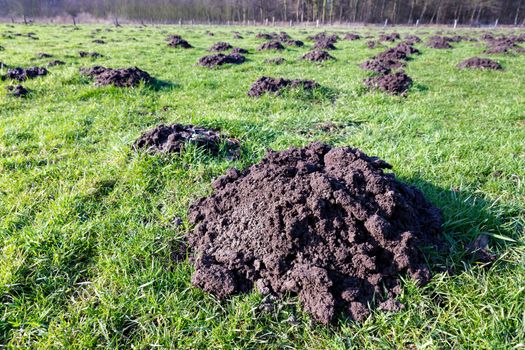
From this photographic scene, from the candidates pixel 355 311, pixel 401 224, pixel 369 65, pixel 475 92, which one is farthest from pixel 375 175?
pixel 369 65

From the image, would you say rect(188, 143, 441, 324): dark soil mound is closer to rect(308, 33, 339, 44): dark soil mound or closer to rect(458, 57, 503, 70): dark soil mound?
rect(458, 57, 503, 70): dark soil mound

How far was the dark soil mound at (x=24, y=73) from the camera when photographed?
7857 mm

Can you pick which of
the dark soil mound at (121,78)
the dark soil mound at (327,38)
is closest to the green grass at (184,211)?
the dark soil mound at (121,78)

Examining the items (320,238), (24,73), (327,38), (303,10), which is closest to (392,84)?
(320,238)

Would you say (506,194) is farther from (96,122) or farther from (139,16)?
(139,16)

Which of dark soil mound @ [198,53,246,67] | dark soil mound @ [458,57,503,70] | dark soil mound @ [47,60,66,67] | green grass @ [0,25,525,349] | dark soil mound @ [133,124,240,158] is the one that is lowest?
green grass @ [0,25,525,349]

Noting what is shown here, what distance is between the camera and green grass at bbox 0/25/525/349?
2.03 metres

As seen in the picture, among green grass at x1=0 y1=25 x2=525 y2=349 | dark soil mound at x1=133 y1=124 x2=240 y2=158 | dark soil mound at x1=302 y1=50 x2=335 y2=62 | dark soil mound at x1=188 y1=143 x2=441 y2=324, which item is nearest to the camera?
green grass at x1=0 y1=25 x2=525 y2=349

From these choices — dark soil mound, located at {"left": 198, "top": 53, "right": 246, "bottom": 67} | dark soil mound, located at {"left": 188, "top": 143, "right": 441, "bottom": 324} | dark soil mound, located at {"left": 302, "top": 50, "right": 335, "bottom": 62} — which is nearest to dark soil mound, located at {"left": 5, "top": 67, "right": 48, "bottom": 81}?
dark soil mound, located at {"left": 198, "top": 53, "right": 246, "bottom": 67}

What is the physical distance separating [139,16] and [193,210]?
65.9 metres

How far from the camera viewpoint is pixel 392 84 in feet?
25.2

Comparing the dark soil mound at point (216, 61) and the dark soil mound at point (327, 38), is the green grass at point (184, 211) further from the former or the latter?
the dark soil mound at point (327, 38)

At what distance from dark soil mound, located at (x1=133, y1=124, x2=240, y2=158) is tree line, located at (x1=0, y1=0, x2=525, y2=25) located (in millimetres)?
57627

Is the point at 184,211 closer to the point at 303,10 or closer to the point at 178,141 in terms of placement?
the point at 178,141
